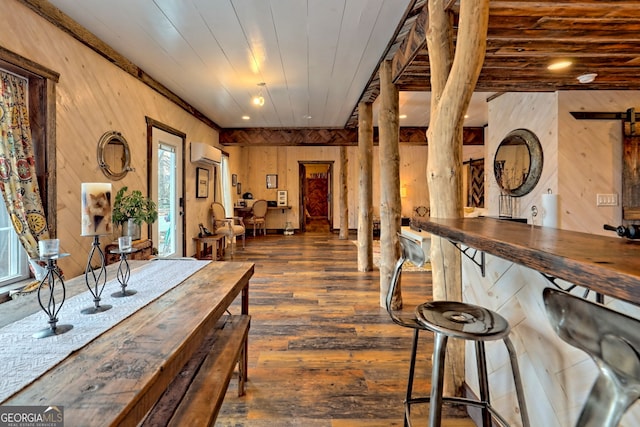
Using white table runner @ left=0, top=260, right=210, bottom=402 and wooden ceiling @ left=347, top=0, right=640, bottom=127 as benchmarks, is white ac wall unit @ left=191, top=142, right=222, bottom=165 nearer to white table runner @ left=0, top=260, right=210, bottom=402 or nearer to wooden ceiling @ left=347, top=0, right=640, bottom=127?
wooden ceiling @ left=347, top=0, right=640, bottom=127

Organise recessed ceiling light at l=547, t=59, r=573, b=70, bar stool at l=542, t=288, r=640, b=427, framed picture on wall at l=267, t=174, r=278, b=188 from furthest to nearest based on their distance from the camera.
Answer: framed picture on wall at l=267, t=174, r=278, b=188 < recessed ceiling light at l=547, t=59, r=573, b=70 < bar stool at l=542, t=288, r=640, b=427

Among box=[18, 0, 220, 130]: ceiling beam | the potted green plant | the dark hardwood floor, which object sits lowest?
the dark hardwood floor

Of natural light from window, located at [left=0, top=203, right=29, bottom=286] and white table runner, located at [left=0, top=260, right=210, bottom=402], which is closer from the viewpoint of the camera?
white table runner, located at [left=0, top=260, right=210, bottom=402]

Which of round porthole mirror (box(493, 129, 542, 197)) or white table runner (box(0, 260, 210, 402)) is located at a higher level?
round porthole mirror (box(493, 129, 542, 197))

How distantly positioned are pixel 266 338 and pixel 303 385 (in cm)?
69

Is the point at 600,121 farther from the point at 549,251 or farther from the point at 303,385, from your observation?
the point at 303,385

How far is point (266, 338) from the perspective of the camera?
252cm

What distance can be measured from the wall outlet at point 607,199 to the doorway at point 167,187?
5144mm

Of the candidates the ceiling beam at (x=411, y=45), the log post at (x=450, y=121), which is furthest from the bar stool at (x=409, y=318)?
A: the ceiling beam at (x=411, y=45)

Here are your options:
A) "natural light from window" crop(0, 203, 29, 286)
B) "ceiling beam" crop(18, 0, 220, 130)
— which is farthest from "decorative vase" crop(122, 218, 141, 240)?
"ceiling beam" crop(18, 0, 220, 130)

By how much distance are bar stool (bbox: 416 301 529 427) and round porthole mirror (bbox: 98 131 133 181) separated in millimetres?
3218

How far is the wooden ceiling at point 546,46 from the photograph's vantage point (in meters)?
1.95

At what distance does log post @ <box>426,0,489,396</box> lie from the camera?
4.76ft

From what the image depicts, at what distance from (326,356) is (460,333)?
1.46 metres
